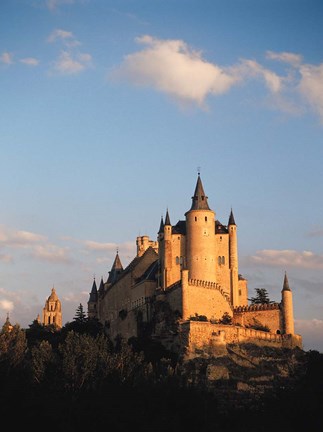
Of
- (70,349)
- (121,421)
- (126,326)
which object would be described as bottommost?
(121,421)

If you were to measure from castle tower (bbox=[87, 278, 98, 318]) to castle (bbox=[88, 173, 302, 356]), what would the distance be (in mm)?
20754

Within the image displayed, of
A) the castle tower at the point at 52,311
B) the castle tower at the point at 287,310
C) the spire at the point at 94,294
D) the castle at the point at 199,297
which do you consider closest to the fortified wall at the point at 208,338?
the castle at the point at 199,297

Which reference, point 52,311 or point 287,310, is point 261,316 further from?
point 52,311

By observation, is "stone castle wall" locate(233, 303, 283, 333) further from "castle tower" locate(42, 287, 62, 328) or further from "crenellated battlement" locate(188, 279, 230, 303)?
"castle tower" locate(42, 287, 62, 328)

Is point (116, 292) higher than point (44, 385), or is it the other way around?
point (116, 292)

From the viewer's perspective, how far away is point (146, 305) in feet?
326

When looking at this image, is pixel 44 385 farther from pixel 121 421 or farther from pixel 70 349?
pixel 121 421

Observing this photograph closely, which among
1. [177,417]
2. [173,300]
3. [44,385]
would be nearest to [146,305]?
[173,300]

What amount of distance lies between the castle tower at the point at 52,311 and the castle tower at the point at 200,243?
68.0 m

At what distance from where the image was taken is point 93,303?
427 ft

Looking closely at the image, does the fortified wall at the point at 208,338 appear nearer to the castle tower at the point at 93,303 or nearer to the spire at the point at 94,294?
the castle tower at the point at 93,303

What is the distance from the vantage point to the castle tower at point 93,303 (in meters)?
128

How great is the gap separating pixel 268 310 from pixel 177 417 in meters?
42.1

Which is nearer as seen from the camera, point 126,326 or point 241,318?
point 241,318
